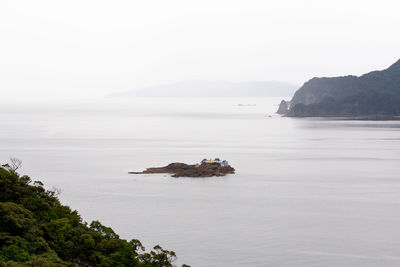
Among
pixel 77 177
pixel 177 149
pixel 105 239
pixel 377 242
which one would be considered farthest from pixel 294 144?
pixel 105 239

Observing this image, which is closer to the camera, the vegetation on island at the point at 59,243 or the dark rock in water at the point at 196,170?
the vegetation on island at the point at 59,243

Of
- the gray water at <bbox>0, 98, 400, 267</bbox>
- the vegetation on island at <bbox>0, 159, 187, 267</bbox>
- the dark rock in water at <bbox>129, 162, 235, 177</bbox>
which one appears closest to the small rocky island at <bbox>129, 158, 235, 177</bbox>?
the dark rock in water at <bbox>129, 162, 235, 177</bbox>

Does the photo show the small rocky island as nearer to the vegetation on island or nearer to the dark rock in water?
the dark rock in water

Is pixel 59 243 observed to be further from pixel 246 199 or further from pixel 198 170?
pixel 198 170

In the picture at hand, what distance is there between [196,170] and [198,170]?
22 centimetres

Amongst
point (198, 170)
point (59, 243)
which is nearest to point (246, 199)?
point (198, 170)

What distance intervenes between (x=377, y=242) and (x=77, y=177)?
3306 centimetres

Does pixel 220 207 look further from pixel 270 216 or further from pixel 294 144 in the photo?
pixel 294 144

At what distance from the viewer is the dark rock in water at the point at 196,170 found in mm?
56416

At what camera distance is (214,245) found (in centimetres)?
3008

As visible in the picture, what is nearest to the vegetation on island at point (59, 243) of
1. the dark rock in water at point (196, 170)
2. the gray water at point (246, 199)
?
the gray water at point (246, 199)

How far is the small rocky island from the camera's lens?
185ft

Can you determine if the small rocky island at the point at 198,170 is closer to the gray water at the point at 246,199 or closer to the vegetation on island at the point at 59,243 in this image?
the gray water at the point at 246,199

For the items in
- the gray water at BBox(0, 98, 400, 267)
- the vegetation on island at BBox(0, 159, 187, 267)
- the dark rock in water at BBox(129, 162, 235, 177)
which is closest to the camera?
the vegetation on island at BBox(0, 159, 187, 267)
